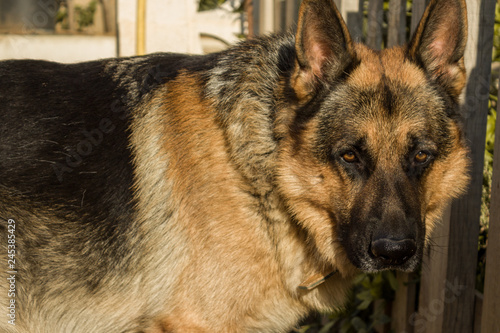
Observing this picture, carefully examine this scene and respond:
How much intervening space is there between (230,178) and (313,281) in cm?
68

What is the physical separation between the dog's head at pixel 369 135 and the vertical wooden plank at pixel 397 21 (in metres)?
0.97

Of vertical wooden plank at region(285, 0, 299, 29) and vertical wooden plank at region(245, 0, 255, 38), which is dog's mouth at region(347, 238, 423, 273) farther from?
vertical wooden plank at region(245, 0, 255, 38)

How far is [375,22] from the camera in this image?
12.7ft

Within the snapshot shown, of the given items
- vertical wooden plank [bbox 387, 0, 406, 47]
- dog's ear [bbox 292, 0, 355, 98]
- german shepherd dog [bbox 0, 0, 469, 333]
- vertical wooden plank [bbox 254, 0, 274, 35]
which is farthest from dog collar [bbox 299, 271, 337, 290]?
vertical wooden plank [bbox 254, 0, 274, 35]

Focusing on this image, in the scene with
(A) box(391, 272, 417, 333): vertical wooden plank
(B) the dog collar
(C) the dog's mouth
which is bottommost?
(A) box(391, 272, 417, 333): vertical wooden plank

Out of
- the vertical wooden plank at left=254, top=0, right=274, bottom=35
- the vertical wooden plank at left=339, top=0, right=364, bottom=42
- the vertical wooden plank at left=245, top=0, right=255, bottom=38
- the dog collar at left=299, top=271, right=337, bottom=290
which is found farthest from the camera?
the vertical wooden plank at left=245, top=0, right=255, bottom=38

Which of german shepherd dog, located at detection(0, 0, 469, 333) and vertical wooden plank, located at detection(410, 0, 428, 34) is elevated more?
vertical wooden plank, located at detection(410, 0, 428, 34)

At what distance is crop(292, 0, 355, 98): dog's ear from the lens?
2422 mm


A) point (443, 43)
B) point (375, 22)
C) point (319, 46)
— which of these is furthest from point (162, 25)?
point (443, 43)

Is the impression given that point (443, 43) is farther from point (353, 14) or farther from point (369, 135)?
point (353, 14)

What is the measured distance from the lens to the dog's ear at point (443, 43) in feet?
8.34

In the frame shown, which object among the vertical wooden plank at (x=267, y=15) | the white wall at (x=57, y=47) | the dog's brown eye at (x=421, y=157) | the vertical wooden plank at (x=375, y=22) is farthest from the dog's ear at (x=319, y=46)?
the white wall at (x=57, y=47)

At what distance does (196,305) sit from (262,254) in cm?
40

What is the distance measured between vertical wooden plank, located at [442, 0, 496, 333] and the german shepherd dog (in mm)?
305
